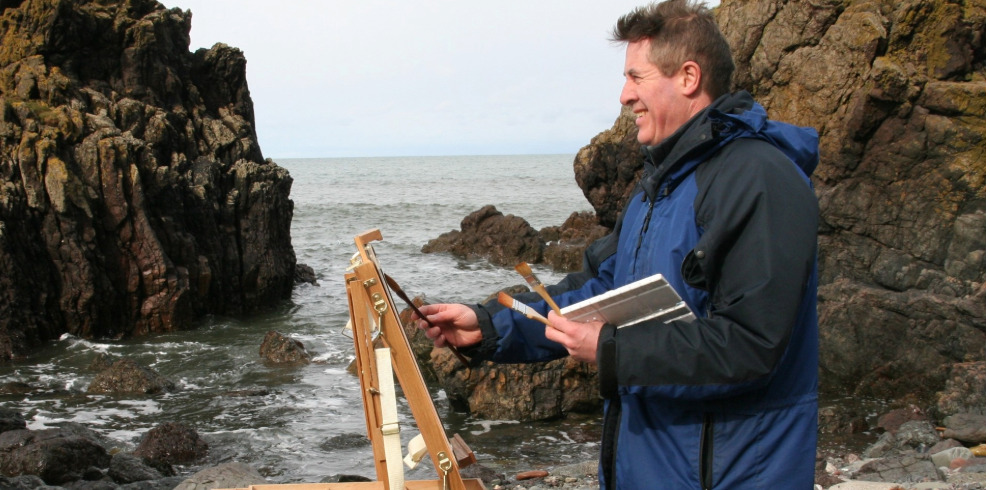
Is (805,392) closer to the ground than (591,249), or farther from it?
closer to the ground

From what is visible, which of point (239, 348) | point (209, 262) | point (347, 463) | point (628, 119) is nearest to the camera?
point (347, 463)

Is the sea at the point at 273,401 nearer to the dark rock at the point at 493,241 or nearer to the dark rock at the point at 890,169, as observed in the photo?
the dark rock at the point at 493,241

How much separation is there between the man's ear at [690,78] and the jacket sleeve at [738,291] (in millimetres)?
288

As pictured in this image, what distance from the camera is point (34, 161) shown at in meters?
15.9

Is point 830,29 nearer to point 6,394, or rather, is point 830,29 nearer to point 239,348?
point 239,348

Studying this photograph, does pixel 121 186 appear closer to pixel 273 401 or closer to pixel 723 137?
pixel 273 401

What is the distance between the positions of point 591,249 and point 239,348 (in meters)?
13.9

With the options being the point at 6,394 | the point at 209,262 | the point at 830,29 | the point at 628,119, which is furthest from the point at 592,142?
the point at 6,394

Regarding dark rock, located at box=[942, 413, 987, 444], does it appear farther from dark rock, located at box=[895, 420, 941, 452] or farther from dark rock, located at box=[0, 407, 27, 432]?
dark rock, located at box=[0, 407, 27, 432]

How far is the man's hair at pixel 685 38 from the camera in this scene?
2.43 metres

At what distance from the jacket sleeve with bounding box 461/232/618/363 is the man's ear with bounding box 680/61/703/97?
26.6 inches

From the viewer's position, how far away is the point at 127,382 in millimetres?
12547

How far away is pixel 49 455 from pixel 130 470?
75cm

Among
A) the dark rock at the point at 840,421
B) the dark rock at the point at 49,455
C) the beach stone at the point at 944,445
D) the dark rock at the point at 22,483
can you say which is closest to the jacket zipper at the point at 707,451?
the beach stone at the point at 944,445
